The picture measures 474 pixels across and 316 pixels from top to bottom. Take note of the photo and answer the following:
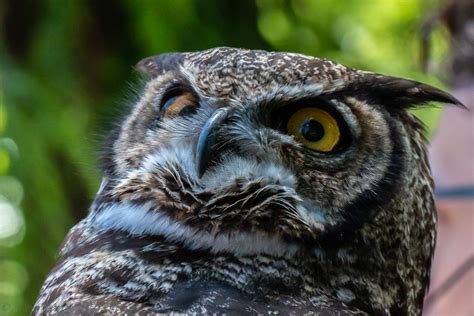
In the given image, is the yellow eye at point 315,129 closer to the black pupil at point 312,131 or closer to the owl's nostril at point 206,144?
the black pupil at point 312,131

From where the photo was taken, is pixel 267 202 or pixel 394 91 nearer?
pixel 267 202

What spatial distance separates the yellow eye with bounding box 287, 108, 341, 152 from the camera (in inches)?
63.2

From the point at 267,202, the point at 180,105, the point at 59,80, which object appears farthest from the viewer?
the point at 59,80

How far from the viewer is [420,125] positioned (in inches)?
→ 72.5

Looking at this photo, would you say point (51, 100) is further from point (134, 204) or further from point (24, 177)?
point (134, 204)

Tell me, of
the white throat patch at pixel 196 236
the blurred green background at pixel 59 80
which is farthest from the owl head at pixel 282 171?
the blurred green background at pixel 59 80

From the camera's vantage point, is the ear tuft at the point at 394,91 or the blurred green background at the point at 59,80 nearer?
the ear tuft at the point at 394,91

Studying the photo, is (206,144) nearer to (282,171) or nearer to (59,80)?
(282,171)

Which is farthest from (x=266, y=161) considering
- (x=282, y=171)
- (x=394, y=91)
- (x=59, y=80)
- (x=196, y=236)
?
(x=59, y=80)

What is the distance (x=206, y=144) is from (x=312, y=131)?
205 millimetres

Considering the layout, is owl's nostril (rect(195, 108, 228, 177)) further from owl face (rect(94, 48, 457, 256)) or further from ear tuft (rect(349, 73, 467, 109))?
ear tuft (rect(349, 73, 467, 109))

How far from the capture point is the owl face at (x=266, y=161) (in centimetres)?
159

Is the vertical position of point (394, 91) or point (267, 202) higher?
point (394, 91)

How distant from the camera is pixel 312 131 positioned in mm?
1598
